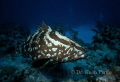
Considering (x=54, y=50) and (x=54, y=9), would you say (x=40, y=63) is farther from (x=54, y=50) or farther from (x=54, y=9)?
(x=54, y=9)

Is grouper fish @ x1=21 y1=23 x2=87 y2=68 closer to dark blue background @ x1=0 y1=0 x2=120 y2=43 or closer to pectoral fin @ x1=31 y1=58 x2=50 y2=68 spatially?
pectoral fin @ x1=31 y1=58 x2=50 y2=68

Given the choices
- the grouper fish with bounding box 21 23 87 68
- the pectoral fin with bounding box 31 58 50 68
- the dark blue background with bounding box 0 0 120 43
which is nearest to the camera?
the pectoral fin with bounding box 31 58 50 68

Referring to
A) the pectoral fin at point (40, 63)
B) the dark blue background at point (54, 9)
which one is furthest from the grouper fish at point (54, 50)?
the dark blue background at point (54, 9)

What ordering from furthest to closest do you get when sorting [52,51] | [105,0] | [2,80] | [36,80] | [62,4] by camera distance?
[62,4] < [105,0] < [36,80] < [2,80] < [52,51]

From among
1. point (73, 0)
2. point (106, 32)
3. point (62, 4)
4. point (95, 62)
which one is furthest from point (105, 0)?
point (95, 62)

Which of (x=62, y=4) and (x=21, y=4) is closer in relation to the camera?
(x=21, y=4)

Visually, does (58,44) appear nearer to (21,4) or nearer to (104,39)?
(104,39)

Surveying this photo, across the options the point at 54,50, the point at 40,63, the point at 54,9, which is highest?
the point at 54,9

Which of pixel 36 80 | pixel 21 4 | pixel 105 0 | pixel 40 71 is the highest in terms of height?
pixel 21 4

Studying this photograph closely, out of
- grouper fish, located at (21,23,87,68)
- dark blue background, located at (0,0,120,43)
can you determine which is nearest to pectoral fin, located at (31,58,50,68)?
grouper fish, located at (21,23,87,68)

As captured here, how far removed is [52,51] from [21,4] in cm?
12014

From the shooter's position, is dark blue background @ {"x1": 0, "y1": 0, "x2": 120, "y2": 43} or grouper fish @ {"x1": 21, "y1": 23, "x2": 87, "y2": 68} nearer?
grouper fish @ {"x1": 21, "y1": 23, "x2": 87, "y2": 68}

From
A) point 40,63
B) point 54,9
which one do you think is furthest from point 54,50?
point 54,9

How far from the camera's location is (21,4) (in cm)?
9781
